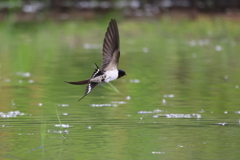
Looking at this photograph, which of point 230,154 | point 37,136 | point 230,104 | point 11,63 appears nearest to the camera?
point 230,154

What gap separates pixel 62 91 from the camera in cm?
1121

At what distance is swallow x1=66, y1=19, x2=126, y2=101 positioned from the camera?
6809 millimetres

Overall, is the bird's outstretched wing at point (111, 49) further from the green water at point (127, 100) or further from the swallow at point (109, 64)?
the green water at point (127, 100)

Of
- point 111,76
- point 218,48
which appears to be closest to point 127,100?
point 111,76

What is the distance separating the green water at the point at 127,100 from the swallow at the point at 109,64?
48 cm

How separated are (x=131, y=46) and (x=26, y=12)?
10498 millimetres

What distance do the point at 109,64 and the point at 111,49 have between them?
188 mm

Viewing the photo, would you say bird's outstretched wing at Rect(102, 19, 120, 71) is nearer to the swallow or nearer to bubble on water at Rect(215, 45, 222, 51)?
the swallow

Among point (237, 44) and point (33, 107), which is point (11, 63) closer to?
point (33, 107)

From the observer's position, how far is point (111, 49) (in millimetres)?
7133

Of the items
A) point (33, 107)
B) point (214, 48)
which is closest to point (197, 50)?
point (214, 48)

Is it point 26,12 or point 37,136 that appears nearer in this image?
point 37,136

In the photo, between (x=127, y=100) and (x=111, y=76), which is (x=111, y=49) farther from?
(x=127, y=100)

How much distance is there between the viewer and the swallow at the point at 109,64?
681cm
